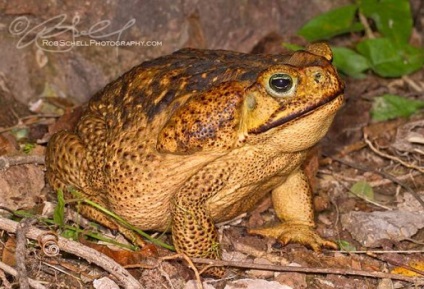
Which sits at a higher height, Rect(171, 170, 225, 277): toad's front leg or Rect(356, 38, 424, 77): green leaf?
Rect(356, 38, 424, 77): green leaf

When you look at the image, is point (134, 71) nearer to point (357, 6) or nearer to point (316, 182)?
point (316, 182)

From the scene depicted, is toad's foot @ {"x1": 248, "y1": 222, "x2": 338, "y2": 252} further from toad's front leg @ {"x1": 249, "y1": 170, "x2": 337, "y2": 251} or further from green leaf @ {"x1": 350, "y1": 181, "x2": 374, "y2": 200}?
green leaf @ {"x1": 350, "y1": 181, "x2": 374, "y2": 200}

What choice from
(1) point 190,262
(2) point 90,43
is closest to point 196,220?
(1) point 190,262

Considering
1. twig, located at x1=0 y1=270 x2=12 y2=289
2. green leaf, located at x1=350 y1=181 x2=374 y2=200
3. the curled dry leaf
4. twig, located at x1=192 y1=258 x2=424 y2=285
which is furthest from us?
the curled dry leaf

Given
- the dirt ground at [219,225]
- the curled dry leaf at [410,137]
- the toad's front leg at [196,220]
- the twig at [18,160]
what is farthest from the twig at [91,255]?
the curled dry leaf at [410,137]

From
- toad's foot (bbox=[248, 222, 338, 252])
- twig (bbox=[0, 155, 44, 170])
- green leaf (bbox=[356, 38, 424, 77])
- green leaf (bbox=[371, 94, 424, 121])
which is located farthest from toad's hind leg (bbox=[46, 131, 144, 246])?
green leaf (bbox=[356, 38, 424, 77])

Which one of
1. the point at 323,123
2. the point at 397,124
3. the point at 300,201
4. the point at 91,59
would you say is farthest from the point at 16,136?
the point at 397,124
